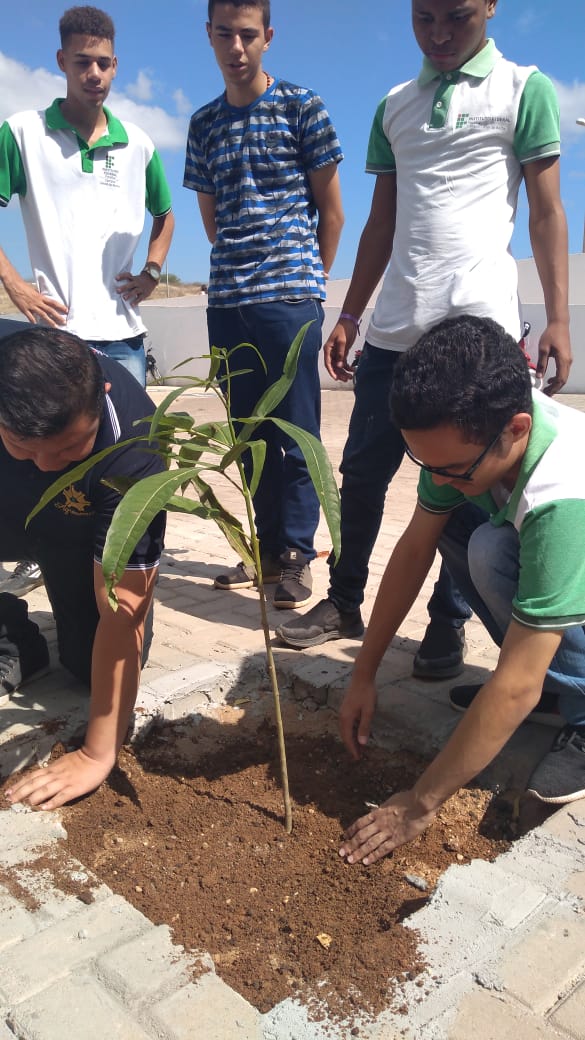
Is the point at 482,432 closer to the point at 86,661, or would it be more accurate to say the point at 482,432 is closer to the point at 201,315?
the point at 86,661

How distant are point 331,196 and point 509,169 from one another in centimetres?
111

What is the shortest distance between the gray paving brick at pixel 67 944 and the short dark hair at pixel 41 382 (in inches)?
41.5

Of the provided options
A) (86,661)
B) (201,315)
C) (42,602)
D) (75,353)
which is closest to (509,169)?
(75,353)

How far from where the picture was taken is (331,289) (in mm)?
23531

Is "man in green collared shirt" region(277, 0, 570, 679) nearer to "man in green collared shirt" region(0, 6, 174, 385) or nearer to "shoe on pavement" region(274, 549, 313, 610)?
"shoe on pavement" region(274, 549, 313, 610)

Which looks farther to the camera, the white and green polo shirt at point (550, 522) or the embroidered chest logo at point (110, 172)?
the embroidered chest logo at point (110, 172)

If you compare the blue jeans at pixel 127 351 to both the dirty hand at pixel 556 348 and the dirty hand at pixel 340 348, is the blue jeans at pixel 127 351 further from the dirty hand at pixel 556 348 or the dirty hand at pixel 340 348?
the dirty hand at pixel 556 348

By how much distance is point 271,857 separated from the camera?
2.08 meters

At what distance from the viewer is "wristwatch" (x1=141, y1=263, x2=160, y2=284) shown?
380 centimetres

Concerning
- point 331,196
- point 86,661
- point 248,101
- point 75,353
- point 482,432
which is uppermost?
point 248,101

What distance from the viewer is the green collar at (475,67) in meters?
2.62

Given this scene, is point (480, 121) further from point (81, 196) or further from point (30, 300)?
point (30, 300)

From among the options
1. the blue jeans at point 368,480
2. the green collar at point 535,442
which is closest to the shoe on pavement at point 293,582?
the blue jeans at point 368,480

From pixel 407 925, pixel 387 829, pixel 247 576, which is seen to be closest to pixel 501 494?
pixel 387 829
